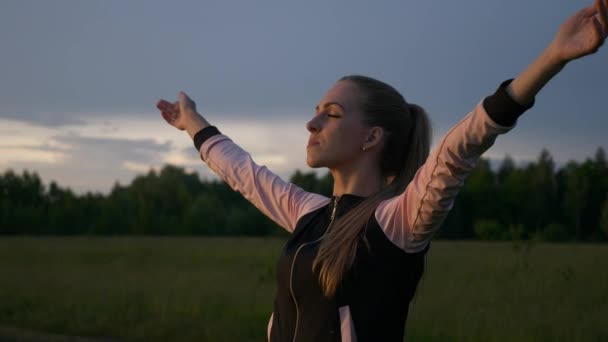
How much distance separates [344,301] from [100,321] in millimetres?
7919

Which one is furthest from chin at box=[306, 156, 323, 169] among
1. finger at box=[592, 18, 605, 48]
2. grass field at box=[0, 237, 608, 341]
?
grass field at box=[0, 237, 608, 341]

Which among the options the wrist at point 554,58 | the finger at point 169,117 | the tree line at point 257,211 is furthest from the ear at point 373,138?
the tree line at point 257,211

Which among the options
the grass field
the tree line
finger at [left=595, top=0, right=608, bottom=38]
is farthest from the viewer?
the tree line

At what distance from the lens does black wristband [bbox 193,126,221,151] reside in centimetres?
298

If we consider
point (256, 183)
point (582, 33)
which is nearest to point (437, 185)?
point (582, 33)

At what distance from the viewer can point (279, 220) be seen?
291 cm

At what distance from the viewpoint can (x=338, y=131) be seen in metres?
2.45

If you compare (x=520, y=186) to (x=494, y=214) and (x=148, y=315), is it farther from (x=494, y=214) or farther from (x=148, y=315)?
(x=148, y=315)

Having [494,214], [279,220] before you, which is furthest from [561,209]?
[279,220]

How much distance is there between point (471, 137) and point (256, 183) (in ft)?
3.92

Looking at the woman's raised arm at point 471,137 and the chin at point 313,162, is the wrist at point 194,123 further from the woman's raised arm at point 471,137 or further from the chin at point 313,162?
the woman's raised arm at point 471,137

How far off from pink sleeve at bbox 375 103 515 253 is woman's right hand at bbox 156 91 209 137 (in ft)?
3.43

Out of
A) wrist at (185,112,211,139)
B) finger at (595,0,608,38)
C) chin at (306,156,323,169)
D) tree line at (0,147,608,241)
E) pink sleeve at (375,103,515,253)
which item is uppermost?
tree line at (0,147,608,241)

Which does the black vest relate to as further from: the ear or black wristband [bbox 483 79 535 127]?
black wristband [bbox 483 79 535 127]
